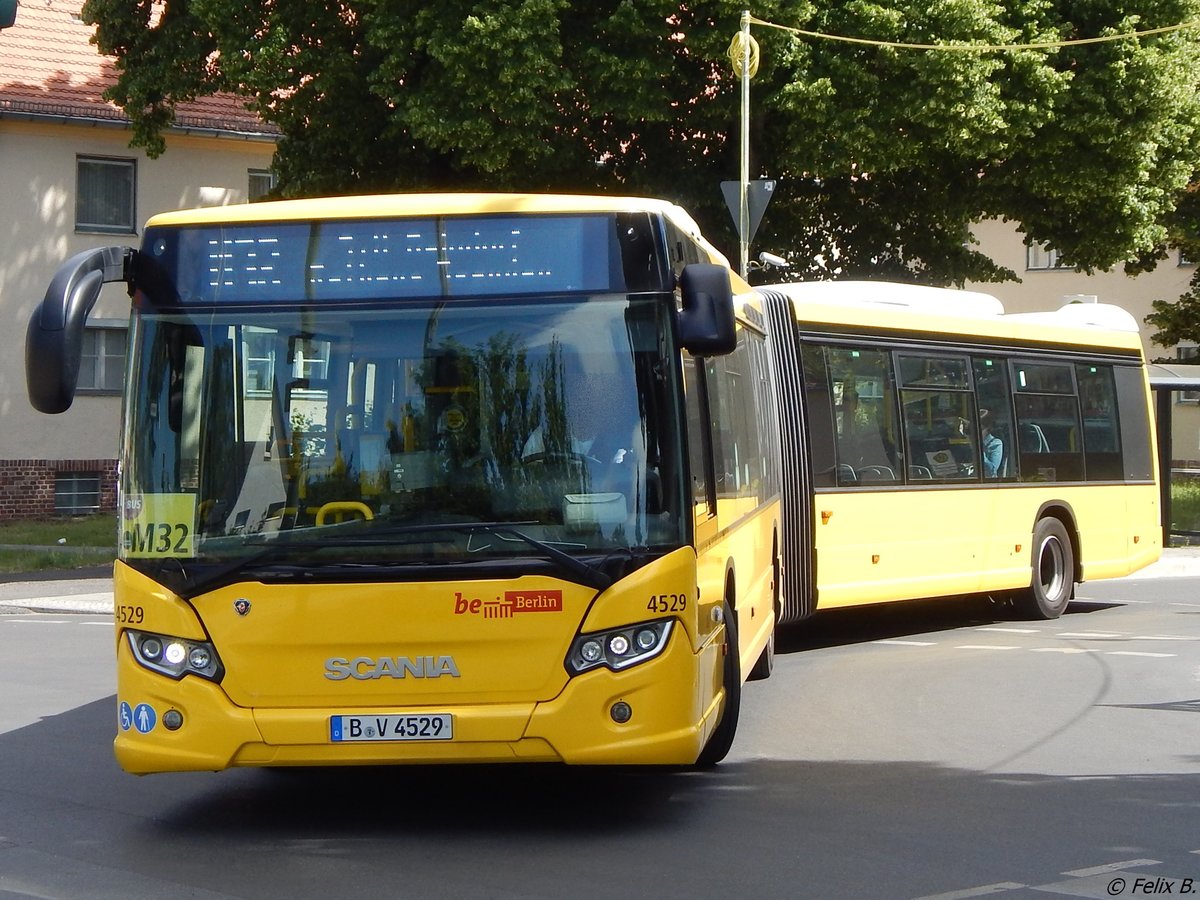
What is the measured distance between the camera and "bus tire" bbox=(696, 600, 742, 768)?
910 cm

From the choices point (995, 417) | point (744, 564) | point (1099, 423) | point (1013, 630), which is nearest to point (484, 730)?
point (744, 564)

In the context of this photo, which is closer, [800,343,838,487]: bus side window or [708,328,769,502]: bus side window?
[708,328,769,502]: bus side window

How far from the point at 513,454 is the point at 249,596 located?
120 centimetres

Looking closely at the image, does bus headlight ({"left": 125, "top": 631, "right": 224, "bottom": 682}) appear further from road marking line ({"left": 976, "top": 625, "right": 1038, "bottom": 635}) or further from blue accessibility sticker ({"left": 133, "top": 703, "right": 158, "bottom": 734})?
road marking line ({"left": 976, "top": 625, "right": 1038, "bottom": 635})

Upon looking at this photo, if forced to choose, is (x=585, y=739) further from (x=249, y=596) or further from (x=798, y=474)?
(x=798, y=474)

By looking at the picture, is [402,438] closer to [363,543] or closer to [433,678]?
[363,543]

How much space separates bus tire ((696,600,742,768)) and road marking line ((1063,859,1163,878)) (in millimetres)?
2564

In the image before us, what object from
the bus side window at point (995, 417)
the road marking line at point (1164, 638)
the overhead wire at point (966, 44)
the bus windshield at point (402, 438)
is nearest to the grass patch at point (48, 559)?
the overhead wire at point (966, 44)

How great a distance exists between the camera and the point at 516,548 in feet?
24.2

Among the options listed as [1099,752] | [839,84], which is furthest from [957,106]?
[1099,752]

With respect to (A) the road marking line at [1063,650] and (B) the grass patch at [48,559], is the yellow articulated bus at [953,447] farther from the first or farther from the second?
(B) the grass patch at [48,559]

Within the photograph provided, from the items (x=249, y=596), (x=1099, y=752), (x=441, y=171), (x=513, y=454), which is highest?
(x=441, y=171)

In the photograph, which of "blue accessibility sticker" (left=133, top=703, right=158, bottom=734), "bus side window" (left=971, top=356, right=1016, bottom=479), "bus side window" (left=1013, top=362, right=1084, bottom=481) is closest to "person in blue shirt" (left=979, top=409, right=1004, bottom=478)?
"bus side window" (left=971, top=356, right=1016, bottom=479)

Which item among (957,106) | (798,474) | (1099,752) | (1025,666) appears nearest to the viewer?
(1099,752)
